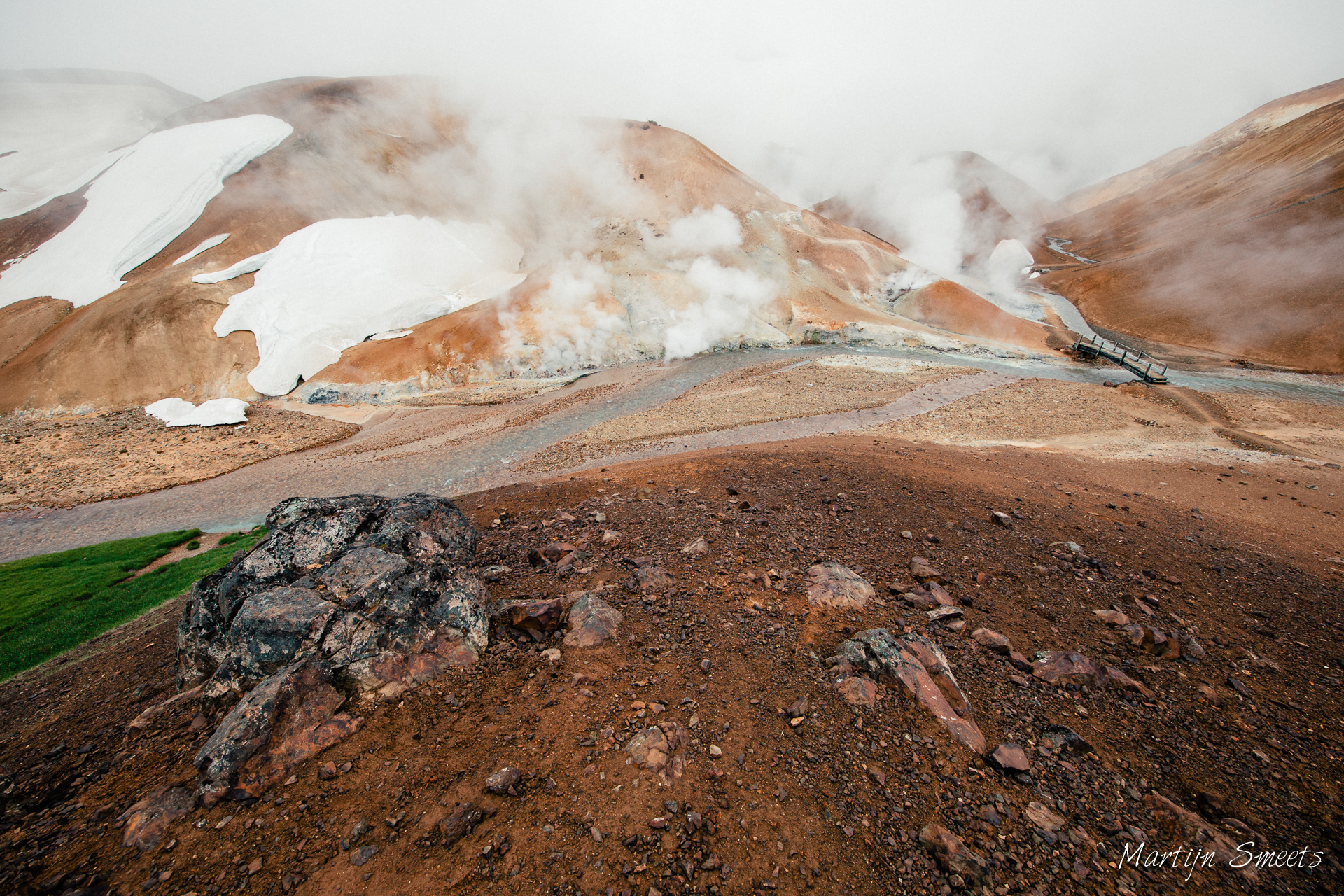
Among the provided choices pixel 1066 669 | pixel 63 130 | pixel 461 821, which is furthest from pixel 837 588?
pixel 63 130

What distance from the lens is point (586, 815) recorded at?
348 centimetres

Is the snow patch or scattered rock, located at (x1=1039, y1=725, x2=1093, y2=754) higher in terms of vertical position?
the snow patch

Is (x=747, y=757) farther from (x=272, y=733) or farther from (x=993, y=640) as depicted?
(x=272, y=733)

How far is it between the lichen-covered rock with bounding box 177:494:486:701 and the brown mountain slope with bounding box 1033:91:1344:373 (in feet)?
163

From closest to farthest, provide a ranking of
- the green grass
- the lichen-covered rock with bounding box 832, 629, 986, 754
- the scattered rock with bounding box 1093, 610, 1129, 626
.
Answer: the lichen-covered rock with bounding box 832, 629, 986, 754 < the scattered rock with bounding box 1093, 610, 1129, 626 < the green grass

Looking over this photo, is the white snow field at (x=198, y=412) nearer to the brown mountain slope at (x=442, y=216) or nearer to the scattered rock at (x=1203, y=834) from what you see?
the brown mountain slope at (x=442, y=216)

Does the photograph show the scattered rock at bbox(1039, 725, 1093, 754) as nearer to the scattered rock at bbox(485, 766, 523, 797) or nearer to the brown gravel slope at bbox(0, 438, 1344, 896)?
the brown gravel slope at bbox(0, 438, 1344, 896)

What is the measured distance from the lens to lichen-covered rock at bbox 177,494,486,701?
4.54 meters

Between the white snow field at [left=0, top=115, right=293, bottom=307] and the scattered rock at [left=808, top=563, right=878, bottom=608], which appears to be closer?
the scattered rock at [left=808, top=563, right=878, bottom=608]

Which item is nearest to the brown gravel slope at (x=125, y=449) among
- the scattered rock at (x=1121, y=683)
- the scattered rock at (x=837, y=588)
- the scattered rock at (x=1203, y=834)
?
the scattered rock at (x=837, y=588)

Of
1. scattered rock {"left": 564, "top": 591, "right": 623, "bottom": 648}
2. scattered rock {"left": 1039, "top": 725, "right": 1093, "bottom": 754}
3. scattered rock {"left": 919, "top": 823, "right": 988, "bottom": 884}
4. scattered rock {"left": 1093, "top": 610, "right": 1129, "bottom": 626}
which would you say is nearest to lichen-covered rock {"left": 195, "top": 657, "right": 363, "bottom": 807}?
scattered rock {"left": 564, "top": 591, "right": 623, "bottom": 648}

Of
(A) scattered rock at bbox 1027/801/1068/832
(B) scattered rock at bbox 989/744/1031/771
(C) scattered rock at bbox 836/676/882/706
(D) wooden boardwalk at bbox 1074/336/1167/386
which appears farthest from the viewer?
(D) wooden boardwalk at bbox 1074/336/1167/386

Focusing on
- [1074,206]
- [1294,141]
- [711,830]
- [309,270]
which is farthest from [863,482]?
[1074,206]

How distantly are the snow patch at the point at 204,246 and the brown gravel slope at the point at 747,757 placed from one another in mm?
41251
